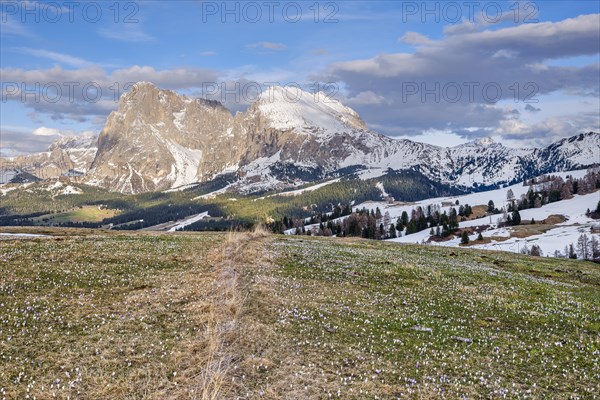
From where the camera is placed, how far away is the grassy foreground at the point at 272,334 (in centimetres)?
1326

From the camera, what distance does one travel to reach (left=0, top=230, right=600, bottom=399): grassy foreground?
43.5 feet

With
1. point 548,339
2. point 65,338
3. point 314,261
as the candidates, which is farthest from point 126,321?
point 314,261

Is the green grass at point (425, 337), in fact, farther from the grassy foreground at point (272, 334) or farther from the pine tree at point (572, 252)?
the pine tree at point (572, 252)

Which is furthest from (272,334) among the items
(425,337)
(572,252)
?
(572,252)

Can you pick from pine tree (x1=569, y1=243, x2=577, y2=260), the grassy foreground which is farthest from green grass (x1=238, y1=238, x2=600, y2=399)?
pine tree (x1=569, y1=243, x2=577, y2=260)

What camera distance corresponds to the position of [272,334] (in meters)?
17.2

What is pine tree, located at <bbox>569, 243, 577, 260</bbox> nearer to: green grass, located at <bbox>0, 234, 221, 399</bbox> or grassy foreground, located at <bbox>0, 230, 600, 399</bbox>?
grassy foreground, located at <bbox>0, 230, 600, 399</bbox>

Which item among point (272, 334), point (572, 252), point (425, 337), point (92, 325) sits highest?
point (92, 325)

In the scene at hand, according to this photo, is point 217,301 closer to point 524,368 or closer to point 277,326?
point 277,326

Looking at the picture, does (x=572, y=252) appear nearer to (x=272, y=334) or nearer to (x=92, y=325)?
(x=272, y=334)

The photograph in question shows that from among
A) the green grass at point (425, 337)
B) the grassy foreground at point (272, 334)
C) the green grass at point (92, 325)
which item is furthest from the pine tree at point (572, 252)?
the green grass at point (92, 325)

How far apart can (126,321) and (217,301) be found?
425cm

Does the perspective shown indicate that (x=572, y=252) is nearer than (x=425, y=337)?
No

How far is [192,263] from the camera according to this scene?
32094 mm
